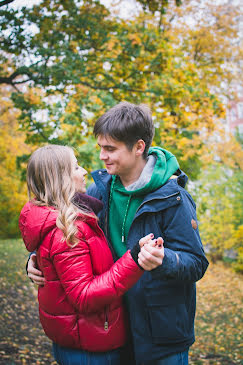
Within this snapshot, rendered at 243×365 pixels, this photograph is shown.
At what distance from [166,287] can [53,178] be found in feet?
2.80

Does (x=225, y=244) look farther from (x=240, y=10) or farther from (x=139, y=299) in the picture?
(x=139, y=299)

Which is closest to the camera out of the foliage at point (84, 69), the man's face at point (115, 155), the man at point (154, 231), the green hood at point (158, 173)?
the man at point (154, 231)

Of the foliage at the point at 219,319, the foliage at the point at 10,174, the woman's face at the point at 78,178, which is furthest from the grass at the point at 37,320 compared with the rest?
the woman's face at the point at 78,178

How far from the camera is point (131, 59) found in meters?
5.53

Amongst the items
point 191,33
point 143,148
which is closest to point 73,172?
point 143,148

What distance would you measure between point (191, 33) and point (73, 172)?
32.1 feet

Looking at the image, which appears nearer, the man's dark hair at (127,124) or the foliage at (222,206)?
the man's dark hair at (127,124)

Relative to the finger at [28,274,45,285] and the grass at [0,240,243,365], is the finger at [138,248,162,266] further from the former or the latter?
the grass at [0,240,243,365]

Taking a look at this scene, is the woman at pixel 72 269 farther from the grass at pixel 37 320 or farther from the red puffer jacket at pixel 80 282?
the grass at pixel 37 320

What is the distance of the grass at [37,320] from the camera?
517 centimetres

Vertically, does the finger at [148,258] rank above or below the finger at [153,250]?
below

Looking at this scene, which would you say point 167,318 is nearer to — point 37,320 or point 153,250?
point 153,250

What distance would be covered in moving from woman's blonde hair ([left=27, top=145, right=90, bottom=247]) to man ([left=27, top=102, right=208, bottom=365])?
0.26 meters

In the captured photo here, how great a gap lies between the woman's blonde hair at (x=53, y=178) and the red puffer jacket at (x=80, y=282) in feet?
0.27
